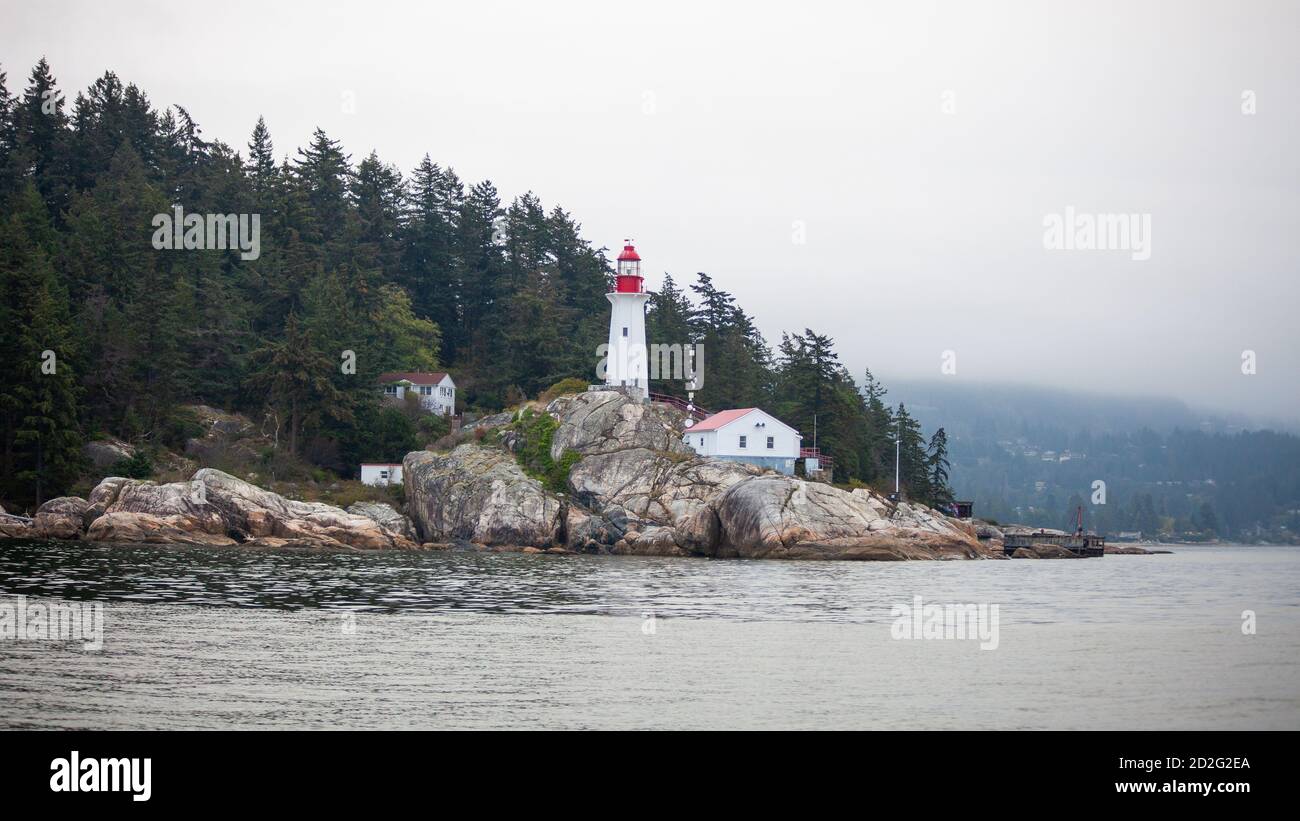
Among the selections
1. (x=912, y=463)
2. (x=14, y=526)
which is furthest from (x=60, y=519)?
(x=912, y=463)

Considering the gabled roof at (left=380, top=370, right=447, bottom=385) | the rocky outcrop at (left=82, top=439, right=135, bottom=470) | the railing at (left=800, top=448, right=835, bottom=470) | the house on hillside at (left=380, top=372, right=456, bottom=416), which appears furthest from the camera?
the house on hillside at (left=380, top=372, right=456, bottom=416)

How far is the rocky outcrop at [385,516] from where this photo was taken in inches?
2557

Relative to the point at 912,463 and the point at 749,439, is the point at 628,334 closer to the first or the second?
the point at 749,439

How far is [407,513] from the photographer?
220 feet

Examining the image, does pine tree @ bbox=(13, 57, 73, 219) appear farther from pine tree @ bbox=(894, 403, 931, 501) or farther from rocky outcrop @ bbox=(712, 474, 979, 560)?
pine tree @ bbox=(894, 403, 931, 501)

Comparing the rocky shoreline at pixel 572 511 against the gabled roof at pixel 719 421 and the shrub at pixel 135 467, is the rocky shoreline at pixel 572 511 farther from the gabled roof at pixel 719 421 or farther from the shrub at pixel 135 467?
the shrub at pixel 135 467

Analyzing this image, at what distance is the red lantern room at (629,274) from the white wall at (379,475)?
58.9 feet

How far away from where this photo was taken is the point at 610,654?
26.8 meters

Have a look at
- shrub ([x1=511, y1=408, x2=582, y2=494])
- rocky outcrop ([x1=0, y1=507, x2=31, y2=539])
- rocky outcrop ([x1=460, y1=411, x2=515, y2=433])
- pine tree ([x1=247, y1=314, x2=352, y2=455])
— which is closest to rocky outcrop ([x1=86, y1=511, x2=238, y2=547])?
rocky outcrop ([x1=0, y1=507, x2=31, y2=539])

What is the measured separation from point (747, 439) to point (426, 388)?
26.0 meters

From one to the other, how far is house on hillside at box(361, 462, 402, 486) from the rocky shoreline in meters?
4.90

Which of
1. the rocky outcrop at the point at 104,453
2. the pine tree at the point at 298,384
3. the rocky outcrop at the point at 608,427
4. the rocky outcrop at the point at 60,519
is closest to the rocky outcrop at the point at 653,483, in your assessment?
the rocky outcrop at the point at 608,427

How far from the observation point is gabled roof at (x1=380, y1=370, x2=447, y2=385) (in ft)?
269
